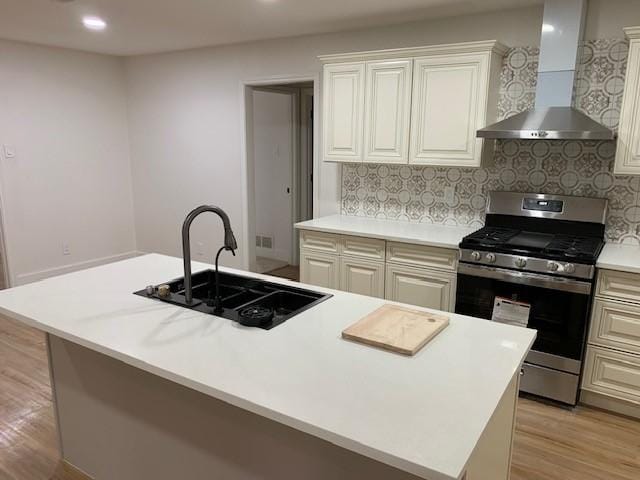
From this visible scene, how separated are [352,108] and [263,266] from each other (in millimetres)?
2627

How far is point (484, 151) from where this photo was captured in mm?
3309

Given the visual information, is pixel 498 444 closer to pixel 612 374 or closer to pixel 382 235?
pixel 612 374

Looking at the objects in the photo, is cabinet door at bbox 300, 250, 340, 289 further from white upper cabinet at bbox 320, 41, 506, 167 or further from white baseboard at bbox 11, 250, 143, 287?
white baseboard at bbox 11, 250, 143, 287

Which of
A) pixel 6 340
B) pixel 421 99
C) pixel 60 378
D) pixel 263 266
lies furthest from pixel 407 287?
pixel 6 340

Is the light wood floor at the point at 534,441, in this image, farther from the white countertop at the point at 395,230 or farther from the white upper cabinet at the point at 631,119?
the white upper cabinet at the point at 631,119

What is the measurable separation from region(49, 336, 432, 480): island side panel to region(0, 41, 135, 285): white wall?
3.39 m

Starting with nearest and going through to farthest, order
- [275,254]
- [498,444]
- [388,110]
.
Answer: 1. [498,444]
2. [388,110]
3. [275,254]

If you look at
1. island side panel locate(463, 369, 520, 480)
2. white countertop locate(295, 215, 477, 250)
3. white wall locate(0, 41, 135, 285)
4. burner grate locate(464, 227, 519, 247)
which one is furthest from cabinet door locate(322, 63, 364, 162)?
white wall locate(0, 41, 135, 285)

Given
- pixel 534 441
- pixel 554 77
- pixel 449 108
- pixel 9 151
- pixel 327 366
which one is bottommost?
pixel 534 441

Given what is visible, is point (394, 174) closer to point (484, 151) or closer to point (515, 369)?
point (484, 151)

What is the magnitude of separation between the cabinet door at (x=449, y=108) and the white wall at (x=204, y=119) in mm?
Result: 487

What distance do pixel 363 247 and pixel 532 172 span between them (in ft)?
4.30

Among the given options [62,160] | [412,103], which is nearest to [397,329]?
[412,103]

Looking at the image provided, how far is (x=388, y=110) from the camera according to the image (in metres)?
3.55
